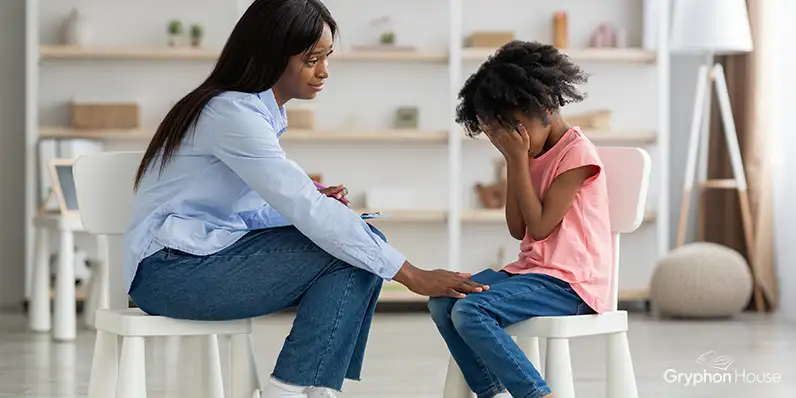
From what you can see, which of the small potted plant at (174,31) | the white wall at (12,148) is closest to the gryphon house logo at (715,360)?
the small potted plant at (174,31)

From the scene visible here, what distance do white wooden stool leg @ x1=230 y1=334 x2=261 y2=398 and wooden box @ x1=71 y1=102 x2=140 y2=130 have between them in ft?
11.2

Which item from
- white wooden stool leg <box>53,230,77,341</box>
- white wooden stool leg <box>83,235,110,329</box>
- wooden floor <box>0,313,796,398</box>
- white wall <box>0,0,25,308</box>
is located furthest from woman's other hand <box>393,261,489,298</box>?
Result: white wall <box>0,0,25,308</box>

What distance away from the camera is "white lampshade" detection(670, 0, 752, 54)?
16.6ft

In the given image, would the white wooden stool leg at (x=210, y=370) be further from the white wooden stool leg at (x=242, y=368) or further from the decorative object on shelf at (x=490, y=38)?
the decorative object on shelf at (x=490, y=38)

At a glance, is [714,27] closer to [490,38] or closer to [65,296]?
[490,38]

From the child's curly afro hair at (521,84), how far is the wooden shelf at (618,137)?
9.70 ft

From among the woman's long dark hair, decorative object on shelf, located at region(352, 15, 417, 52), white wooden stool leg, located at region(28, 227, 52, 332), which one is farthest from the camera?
decorative object on shelf, located at region(352, 15, 417, 52)

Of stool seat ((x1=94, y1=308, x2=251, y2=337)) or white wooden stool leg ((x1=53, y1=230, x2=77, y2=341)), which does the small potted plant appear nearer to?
white wooden stool leg ((x1=53, y1=230, x2=77, y2=341))

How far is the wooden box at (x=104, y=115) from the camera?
5.26 metres

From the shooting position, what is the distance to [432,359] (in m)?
3.78

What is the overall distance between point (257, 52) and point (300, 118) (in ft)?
10.6

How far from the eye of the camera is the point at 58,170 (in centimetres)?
441

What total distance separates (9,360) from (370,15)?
2508 millimetres

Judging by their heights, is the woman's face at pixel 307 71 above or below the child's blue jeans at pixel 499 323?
above
